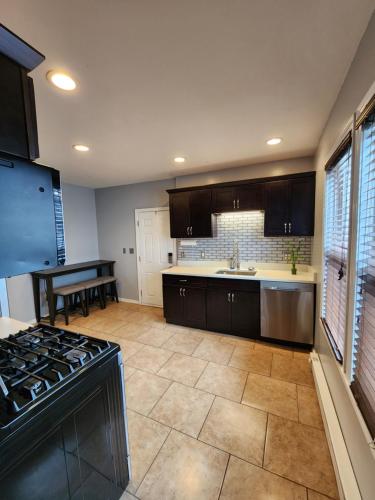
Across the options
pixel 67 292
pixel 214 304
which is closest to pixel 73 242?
pixel 67 292

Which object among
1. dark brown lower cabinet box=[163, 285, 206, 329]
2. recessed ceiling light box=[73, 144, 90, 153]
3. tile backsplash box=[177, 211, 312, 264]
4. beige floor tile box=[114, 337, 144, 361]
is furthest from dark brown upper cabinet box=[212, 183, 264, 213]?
beige floor tile box=[114, 337, 144, 361]

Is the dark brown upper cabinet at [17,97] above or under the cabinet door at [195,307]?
above

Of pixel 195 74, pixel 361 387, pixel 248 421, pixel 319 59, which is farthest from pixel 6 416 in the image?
pixel 319 59

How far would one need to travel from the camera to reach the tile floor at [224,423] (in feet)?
4.33

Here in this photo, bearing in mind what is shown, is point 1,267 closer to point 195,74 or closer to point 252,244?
point 195,74

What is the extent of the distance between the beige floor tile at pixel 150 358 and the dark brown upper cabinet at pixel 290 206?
7.12ft

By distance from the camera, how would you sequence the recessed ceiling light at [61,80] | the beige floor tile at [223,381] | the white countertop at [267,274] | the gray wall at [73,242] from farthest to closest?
the gray wall at [73,242] < the white countertop at [267,274] < the beige floor tile at [223,381] < the recessed ceiling light at [61,80]

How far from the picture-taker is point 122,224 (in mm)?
4617

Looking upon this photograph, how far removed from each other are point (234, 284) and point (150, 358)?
1.46 metres

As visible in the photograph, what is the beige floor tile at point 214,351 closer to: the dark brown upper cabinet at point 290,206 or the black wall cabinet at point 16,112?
the dark brown upper cabinet at point 290,206

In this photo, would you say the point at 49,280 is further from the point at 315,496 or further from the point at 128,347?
the point at 315,496

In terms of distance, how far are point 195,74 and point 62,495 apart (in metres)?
2.30

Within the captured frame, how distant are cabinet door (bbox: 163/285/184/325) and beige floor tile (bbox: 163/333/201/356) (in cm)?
31

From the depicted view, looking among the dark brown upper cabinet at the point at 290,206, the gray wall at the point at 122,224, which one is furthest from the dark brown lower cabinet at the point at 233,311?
the gray wall at the point at 122,224
